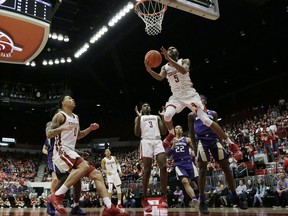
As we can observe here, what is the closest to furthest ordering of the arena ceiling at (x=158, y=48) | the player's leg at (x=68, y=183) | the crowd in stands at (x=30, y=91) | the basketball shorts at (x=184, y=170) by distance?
the player's leg at (x=68, y=183) < the basketball shorts at (x=184, y=170) < the arena ceiling at (x=158, y=48) < the crowd in stands at (x=30, y=91)

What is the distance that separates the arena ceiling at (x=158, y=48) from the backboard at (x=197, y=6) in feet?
27.4

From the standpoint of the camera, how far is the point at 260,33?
58.0ft

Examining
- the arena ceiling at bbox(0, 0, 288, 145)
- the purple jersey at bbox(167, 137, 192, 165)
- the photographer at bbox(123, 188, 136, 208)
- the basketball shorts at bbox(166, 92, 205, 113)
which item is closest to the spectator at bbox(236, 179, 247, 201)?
the purple jersey at bbox(167, 137, 192, 165)

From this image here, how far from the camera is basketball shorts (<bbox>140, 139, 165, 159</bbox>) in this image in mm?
5672

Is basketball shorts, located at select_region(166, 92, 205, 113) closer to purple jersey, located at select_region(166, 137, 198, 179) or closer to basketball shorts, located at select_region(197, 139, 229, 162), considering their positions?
basketball shorts, located at select_region(197, 139, 229, 162)

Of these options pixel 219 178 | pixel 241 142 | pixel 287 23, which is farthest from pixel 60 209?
pixel 287 23

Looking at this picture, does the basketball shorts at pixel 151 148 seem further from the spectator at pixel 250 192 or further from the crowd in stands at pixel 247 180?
the spectator at pixel 250 192

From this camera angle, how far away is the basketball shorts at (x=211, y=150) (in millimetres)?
4766

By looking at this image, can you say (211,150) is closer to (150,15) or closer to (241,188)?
(150,15)

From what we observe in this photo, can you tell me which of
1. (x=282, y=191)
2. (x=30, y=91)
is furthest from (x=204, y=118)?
(x=30, y=91)

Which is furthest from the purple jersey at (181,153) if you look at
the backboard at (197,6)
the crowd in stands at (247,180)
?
the backboard at (197,6)

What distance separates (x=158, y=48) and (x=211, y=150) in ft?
49.7

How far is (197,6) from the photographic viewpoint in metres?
6.51

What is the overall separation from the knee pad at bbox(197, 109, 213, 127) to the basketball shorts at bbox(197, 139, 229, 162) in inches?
19.1
